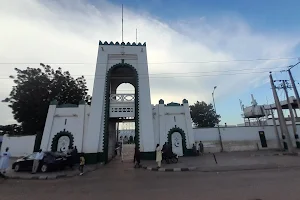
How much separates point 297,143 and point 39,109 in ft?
95.7

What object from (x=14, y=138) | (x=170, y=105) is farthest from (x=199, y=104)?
(x=14, y=138)

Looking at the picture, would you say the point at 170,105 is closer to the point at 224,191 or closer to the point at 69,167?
the point at 69,167

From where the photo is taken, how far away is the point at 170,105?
748 inches

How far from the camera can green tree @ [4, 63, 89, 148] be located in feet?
62.3

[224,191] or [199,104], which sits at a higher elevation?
[199,104]

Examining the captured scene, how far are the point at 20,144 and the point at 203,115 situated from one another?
32.7 meters

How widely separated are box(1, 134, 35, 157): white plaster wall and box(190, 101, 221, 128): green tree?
30461mm

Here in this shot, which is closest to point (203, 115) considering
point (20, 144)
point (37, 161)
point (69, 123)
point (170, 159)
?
point (170, 159)

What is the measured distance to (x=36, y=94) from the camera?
19.5 metres

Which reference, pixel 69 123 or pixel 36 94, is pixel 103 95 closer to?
pixel 69 123

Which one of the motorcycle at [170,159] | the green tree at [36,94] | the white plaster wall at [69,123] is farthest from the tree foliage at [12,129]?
the motorcycle at [170,159]

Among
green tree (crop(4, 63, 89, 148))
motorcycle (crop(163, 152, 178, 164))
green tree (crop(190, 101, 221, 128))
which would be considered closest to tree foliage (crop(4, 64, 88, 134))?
green tree (crop(4, 63, 89, 148))

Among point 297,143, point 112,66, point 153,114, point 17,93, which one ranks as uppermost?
point 112,66

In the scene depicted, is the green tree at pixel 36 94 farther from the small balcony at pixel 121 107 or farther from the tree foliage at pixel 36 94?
the small balcony at pixel 121 107
